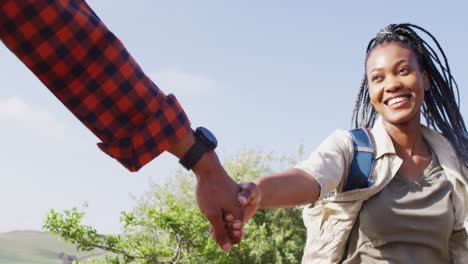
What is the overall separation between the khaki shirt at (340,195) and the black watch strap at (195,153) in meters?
1.13

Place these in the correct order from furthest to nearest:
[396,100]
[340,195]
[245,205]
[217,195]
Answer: [396,100]
[340,195]
[245,205]
[217,195]

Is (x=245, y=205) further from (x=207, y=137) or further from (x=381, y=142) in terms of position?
(x=381, y=142)

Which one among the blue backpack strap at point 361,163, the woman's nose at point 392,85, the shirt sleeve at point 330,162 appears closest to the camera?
the shirt sleeve at point 330,162

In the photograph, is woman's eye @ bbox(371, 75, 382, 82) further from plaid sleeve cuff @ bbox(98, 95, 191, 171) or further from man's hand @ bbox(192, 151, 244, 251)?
plaid sleeve cuff @ bbox(98, 95, 191, 171)

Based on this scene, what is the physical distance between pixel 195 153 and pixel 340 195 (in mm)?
1368

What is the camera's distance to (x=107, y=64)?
1.89 meters

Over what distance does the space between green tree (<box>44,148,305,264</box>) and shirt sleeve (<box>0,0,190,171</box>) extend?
6711 mm

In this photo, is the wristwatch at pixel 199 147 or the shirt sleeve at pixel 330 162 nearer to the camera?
the wristwatch at pixel 199 147

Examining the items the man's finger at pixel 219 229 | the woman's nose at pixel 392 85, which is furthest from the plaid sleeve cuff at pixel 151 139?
the woman's nose at pixel 392 85

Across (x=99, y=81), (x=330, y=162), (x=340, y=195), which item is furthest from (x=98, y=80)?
(x=340, y=195)

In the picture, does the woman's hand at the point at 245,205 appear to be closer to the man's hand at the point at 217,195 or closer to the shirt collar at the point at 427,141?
the man's hand at the point at 217,195

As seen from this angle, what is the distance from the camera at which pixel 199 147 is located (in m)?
1.92

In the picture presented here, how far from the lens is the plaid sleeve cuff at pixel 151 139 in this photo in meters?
1.88

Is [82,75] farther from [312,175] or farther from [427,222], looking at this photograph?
[427,222]
